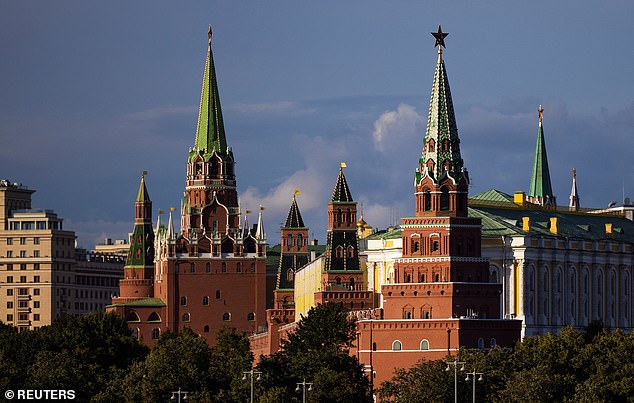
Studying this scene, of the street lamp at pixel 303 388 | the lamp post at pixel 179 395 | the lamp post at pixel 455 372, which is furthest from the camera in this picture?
A: the lamp post at pixel 179 395

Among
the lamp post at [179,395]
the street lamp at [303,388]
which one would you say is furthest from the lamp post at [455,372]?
the lamp post at [179,395]

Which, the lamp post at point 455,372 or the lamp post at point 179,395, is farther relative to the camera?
the lamp post at point 179,395

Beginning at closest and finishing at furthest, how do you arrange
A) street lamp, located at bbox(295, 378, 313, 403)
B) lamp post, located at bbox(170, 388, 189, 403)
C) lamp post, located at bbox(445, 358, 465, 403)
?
lamp post, located at bbox(445, 358, 465, 403) < street lamp, located at bbox(295, 378, 313, 403) < lamp post, located at bbox(170, 388, 189, 403)

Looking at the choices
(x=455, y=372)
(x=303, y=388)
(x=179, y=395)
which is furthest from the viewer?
(x=303, y=388)

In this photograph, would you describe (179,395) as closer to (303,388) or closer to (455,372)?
(303,388)

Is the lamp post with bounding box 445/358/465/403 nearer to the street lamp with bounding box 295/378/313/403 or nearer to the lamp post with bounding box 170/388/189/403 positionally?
the street lamp with bounding box 295/378/313/403

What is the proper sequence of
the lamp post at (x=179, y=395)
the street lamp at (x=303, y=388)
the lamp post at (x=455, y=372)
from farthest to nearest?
the lamp post at (x=179, y=395) < the street lamp at (x=303, y=388) < the lamp post at (x=455, y=372)

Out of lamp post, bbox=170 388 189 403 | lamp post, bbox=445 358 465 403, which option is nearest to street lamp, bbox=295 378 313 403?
lamp post, bbox=170 388 189 403

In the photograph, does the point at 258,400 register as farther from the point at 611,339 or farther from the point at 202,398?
the point at 611,339

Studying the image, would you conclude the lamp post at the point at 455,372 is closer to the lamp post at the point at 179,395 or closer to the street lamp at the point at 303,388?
the street lamp at the point at 303,388

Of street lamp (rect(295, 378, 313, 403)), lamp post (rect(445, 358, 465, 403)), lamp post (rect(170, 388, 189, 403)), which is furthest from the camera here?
lamp post (rect(170, 388, 189, 403))

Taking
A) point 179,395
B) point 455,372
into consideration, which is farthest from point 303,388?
point 455,372

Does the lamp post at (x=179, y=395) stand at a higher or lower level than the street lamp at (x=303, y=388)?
lower

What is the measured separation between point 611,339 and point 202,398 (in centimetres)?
3550
